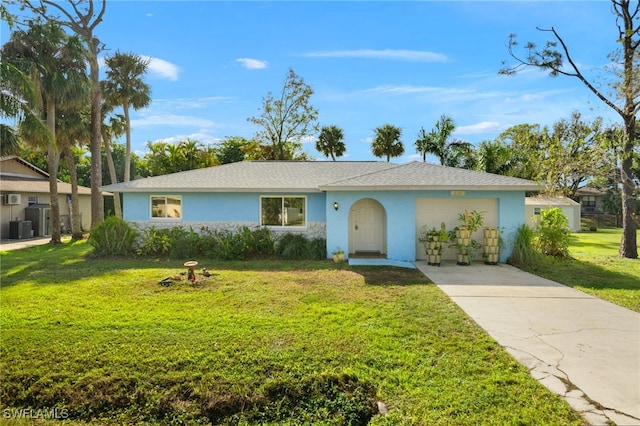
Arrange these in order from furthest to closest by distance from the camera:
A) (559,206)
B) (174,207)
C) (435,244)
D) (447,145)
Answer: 1. (559,206)
2. (447,145)
3. (174,207)
4. (435,244)

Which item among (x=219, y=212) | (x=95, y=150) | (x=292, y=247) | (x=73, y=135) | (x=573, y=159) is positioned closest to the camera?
(x=573, y=159)

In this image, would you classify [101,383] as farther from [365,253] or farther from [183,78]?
[183,78]

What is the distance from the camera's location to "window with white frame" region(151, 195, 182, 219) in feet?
46.1

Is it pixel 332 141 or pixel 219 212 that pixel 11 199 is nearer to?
pixel 219 212

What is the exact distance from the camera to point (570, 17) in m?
12.7

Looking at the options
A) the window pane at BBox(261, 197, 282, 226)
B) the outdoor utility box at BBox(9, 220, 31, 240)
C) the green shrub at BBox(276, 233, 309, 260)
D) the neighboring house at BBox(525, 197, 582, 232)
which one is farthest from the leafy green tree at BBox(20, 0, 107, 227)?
the neighboring house at BBox(525, 197, 582, 232)

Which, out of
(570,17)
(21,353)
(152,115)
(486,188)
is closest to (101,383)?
(21,353)

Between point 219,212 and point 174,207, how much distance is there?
190 cm

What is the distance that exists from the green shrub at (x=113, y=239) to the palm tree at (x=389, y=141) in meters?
23.4

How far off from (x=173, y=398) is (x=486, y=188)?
35.6 feet

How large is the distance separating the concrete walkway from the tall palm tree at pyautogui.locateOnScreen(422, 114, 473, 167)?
59.0 ft

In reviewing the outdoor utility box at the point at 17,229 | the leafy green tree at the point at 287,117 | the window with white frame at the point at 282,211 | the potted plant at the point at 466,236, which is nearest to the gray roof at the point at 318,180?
the window with white frame at the point at 282,211

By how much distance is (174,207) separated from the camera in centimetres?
1406

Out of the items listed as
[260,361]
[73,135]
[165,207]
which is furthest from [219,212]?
[73,135]
